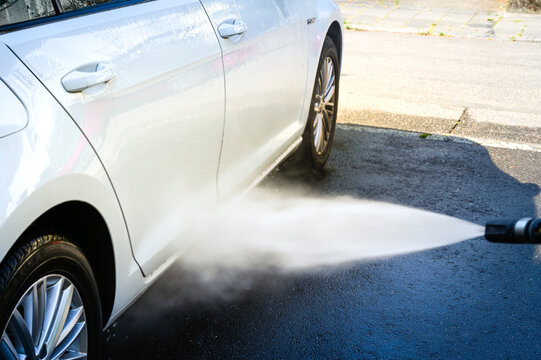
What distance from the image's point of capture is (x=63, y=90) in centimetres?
214

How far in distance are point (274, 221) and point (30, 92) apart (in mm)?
2565

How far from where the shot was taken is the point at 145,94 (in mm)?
2531

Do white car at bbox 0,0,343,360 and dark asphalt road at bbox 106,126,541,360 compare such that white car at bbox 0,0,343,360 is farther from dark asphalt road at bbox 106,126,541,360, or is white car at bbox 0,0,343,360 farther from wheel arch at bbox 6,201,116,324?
dark asphalt road at bbox 106,126,541,360

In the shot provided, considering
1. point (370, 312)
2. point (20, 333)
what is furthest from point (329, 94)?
point (20, 333)

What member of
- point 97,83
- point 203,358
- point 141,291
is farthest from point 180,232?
point 97,83

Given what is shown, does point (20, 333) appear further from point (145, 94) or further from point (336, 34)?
point (336, 34)

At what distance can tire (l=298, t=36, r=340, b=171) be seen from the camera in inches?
188

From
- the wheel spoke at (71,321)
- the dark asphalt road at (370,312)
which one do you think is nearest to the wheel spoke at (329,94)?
the dark asphalt road at (370,312)

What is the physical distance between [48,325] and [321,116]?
10.5 feet

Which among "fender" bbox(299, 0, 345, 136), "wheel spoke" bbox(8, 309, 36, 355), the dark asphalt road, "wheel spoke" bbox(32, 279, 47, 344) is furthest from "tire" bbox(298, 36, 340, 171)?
"wheel spoke" bbox(8, 309, 36, 355)

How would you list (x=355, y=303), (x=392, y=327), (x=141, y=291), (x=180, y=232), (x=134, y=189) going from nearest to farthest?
(x=134, y=189)
(x=141, y=291)
(x=180, y=232)
(x=392, y=327)
(x=355, y=303)

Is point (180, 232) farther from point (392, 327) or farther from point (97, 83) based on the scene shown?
point (392, 327)

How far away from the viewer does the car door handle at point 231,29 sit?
3.16 m

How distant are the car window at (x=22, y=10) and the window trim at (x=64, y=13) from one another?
30 millimetres
